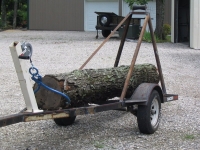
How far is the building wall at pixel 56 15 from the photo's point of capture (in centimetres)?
3453

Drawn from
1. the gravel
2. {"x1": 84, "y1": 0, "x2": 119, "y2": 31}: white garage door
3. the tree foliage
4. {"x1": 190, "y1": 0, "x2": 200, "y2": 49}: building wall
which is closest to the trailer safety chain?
the gravel

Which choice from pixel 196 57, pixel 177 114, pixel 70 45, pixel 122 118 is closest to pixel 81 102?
pixel 122 118

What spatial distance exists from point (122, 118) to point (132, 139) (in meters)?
1.20

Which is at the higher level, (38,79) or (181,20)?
(181,20)

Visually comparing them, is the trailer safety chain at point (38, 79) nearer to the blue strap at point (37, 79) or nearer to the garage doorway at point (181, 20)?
the blue strap at point (37, 79)

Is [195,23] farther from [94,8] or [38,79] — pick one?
[38,79]

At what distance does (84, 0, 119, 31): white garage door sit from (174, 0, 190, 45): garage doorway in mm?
10283

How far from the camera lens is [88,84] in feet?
22.3

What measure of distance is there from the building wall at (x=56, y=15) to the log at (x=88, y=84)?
26.7m

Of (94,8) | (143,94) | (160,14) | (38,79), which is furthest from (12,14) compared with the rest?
(38,79)

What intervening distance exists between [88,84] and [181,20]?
57.5 ft

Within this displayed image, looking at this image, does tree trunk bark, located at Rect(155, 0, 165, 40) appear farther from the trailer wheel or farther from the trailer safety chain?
the trailer safety chain

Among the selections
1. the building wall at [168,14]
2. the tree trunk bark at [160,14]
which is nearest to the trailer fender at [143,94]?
the tree trunk bark at [160,14]

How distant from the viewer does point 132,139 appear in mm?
6680
